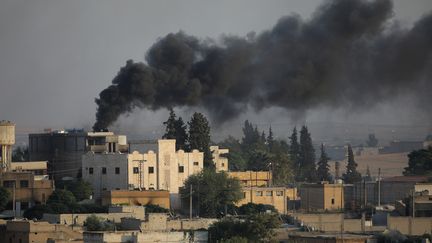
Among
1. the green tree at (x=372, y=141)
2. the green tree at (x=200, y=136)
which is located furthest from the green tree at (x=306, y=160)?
the green tree at (x=372, y=141)

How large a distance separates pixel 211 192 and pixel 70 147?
10.2 m

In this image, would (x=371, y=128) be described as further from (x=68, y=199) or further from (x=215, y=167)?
(x=68, y=199)

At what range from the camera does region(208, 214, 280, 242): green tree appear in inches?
2768

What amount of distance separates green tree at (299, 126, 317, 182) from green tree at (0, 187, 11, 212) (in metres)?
30.8

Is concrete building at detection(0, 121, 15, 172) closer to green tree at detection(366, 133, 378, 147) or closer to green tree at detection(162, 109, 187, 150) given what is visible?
green tree at detection(162, 109, 187, 150)

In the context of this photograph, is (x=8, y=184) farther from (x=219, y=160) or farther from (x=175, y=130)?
(x=219, y=160)

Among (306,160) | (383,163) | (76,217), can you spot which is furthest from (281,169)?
(383,163)

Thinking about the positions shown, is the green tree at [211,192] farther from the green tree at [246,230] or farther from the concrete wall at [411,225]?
the green tree at [246,230]

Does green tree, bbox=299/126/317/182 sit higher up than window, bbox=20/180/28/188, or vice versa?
green tree, bbox=299/126/317/182

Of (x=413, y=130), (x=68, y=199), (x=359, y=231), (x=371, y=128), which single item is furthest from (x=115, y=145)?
(x=371, y=128)

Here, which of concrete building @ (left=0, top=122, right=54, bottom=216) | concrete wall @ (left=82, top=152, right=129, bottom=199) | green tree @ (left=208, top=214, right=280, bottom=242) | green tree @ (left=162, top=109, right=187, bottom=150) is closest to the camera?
green tree @ (left=208, top=214, right=280, bottom=242)

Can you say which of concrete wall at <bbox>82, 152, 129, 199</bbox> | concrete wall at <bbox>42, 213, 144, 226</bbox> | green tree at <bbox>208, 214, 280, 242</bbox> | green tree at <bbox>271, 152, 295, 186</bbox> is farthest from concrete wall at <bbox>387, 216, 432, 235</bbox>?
green tree at <bbox>271, 152, 295, 186</bbox>

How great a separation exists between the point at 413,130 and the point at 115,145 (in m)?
52.2

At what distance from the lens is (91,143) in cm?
9012
